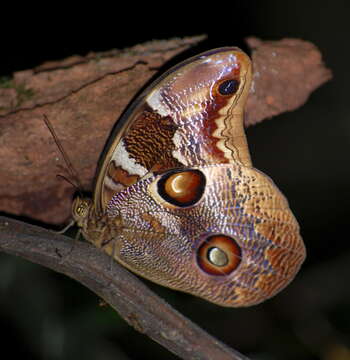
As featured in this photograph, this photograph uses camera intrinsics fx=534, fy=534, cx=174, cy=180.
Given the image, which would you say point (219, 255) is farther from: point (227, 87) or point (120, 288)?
point (227, 87)

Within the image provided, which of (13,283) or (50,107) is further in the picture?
(13,283)

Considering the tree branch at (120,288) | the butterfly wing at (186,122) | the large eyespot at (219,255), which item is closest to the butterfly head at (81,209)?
the butterfly wing at (186,122)

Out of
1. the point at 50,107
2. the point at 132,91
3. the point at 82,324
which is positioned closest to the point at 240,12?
the point at 132,91

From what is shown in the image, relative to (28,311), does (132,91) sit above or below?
above

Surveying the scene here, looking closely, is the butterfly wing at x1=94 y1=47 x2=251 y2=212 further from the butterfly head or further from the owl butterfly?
the butterfly head

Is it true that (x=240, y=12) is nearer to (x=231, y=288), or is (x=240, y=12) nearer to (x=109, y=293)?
(x=231, y=288)

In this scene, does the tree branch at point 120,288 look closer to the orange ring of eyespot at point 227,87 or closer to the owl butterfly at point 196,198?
the owl butterfly at point 196,198

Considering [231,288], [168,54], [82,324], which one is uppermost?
[168,54]
